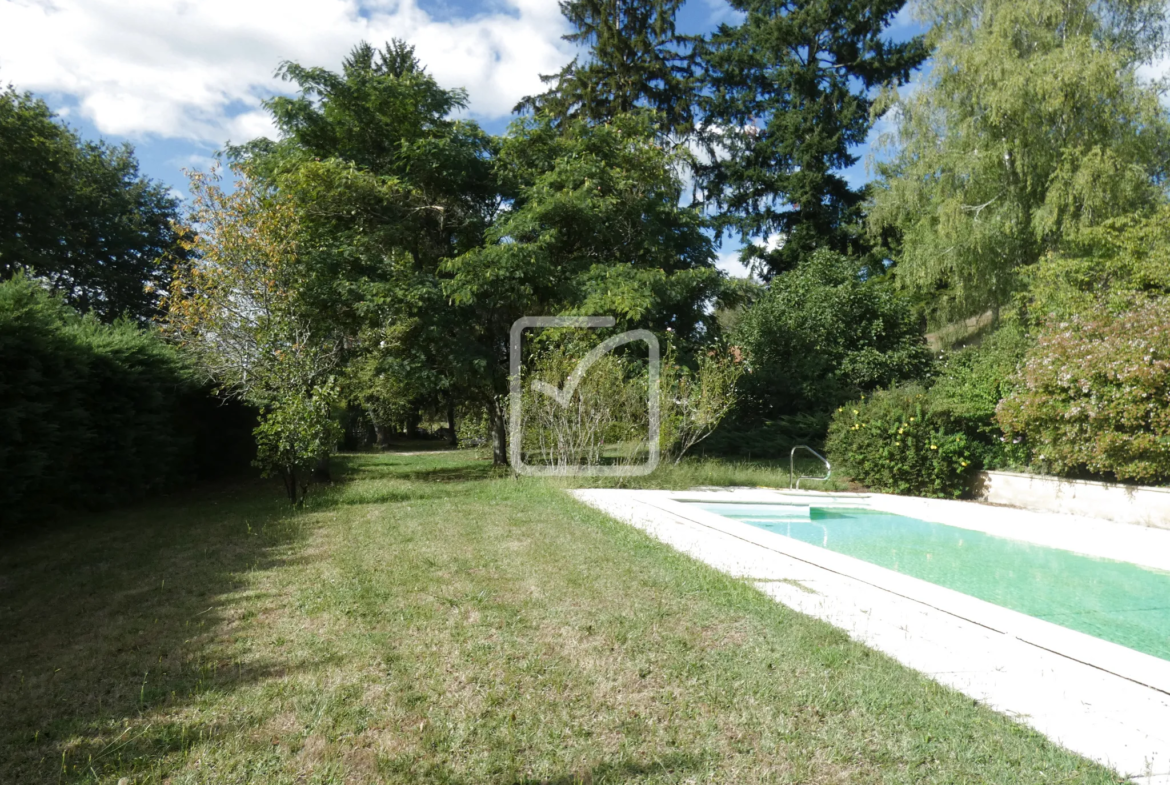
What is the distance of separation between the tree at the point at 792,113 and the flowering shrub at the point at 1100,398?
14.3m

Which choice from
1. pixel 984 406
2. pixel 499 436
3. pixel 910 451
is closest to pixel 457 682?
pixel 910 451

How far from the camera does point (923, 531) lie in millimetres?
9562

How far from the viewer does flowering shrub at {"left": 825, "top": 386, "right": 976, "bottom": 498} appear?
11484 millimetres

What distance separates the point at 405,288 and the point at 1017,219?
1466 cm

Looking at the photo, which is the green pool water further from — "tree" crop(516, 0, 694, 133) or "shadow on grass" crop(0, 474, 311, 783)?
"tree" crop(516, 0, 694, 133)

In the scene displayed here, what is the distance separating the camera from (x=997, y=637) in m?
4.32

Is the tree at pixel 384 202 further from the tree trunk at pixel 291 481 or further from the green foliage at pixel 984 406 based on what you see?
the green foliage at pixel 984 406

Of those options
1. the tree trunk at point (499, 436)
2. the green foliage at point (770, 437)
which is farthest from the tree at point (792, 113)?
the tree trunk at point (499, 436)

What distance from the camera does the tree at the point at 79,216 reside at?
1839cm

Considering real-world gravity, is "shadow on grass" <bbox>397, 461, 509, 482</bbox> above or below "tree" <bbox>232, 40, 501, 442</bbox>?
below

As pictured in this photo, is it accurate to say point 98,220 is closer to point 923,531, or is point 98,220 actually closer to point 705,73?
point 705,73

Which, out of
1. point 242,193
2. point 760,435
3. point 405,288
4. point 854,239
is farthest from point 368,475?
point 854,239

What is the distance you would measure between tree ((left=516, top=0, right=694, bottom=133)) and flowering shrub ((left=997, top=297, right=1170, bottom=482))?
1589cm

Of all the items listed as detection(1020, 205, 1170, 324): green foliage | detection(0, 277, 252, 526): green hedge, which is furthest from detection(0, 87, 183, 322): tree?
detection(1020, 205, 1170, 324): green foliage
